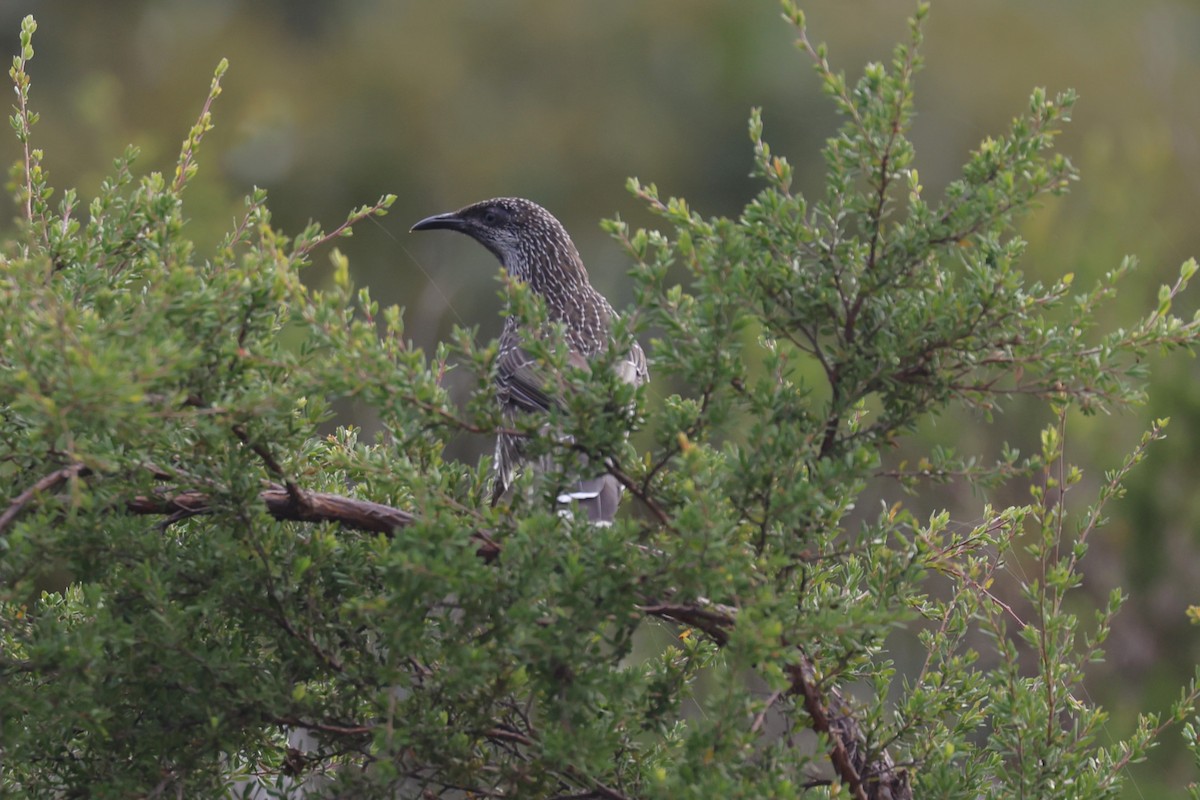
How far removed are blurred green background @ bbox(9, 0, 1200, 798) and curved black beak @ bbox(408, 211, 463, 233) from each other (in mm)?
6857

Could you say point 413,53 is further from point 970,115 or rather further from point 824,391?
point 824,391

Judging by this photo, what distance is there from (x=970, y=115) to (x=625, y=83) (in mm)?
7323

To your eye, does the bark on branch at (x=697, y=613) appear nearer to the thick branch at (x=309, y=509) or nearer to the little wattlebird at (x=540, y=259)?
the thick branch at (x=309, y=509)

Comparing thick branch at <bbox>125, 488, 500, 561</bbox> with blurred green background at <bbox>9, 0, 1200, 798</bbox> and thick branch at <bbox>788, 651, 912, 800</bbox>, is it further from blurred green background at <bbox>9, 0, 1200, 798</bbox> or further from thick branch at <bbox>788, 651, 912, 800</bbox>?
blurred green background at <bbox>9, 0, 1200, 798</bbox>

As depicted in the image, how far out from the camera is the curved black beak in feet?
16.7

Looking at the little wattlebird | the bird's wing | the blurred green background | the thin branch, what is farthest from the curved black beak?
the blurred green background

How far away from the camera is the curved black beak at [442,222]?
5090 mm

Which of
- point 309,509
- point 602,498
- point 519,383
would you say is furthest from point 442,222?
Result: point 309,509

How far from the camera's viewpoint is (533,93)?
89.7 feet

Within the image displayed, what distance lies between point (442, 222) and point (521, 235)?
0.42 metres

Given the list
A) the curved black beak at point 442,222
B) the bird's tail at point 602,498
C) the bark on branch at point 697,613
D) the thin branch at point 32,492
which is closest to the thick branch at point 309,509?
the bark on branch at point 697,613

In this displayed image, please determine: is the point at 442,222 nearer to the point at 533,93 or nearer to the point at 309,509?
the point at 309,509

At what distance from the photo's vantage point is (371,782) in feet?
7.45

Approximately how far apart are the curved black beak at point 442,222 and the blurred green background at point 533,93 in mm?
6857
